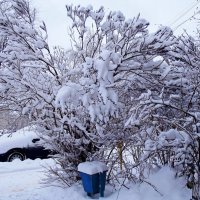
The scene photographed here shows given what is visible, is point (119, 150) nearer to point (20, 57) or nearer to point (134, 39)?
point (134, 39)

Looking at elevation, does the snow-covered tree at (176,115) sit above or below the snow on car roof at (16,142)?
above

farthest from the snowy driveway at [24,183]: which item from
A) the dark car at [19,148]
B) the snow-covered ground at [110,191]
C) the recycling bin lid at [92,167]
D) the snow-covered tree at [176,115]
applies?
the snow-covered tree at [176,115]

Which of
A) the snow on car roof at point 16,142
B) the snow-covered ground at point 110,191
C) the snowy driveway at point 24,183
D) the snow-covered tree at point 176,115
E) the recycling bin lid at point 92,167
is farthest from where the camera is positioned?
the snow on car roof at point 16,142

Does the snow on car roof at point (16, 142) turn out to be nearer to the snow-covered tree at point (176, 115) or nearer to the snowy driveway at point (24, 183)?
the snowy driveway at point (24, 183)

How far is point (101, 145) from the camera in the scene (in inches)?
260

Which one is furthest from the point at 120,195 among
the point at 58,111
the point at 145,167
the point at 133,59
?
the point at 133,59

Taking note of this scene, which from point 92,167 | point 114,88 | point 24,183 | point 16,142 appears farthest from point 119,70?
point 16,142

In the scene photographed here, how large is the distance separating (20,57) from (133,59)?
77.7 inches

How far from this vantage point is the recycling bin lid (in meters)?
6.08

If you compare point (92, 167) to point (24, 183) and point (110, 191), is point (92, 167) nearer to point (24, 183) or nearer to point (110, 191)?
point (110, 191)

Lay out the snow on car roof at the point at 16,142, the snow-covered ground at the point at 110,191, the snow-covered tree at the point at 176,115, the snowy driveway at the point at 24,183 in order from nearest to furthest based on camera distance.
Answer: the snow-covered tree at the point at 176,115 < the snow-covered ground at the point at 110,191 < the snowy driveway at the point at 24,183 < the snow on car roof at the point at 16,142

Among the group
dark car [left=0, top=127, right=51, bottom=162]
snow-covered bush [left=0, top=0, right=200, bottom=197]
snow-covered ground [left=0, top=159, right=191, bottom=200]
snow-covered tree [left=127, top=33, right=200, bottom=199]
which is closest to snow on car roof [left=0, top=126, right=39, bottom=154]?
dark car [left=0, top=127, right=51, bottom=162]

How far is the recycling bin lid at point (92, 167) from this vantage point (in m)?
6.08

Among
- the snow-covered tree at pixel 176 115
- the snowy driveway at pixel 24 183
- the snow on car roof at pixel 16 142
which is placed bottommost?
the snowy driveway at pixel 24 183
